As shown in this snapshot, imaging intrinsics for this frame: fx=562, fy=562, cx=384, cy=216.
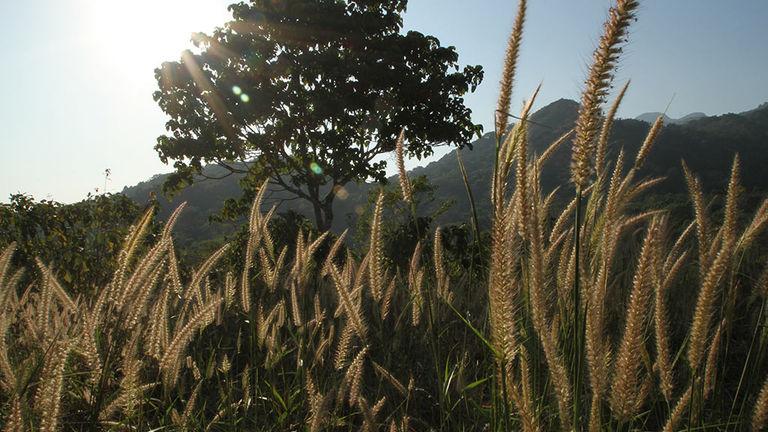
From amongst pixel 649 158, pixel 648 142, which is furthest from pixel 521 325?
pixel 649 158

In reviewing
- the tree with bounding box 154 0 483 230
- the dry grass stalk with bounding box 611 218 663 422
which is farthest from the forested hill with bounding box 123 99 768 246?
the dry grass stalk with bounding box 611 218 663 422

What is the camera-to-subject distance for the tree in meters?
13.5

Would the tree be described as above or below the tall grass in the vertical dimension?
above

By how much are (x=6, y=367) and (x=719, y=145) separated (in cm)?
9130

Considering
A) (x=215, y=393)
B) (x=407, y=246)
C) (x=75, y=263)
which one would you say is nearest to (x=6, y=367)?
(x=215, y=393)

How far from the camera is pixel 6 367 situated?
1.53 metres

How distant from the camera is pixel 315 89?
13914mm

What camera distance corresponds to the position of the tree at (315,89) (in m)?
13.5

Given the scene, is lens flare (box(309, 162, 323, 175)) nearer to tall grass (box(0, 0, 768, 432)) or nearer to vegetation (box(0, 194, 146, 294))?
vegetation (box(0, 194, 146, 294))

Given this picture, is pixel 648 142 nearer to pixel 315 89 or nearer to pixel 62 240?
pixel 62 240

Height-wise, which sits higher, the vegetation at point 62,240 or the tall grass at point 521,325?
the vegetation at point 62,240

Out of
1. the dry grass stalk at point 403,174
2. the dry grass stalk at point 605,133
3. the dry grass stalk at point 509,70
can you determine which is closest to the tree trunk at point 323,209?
the dry grass stalk at point 403,174

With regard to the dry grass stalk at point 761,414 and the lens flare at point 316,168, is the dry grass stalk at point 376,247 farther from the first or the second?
the lens flare at point 316,168

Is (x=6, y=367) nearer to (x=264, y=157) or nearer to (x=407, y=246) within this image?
(x=407, y=246)
